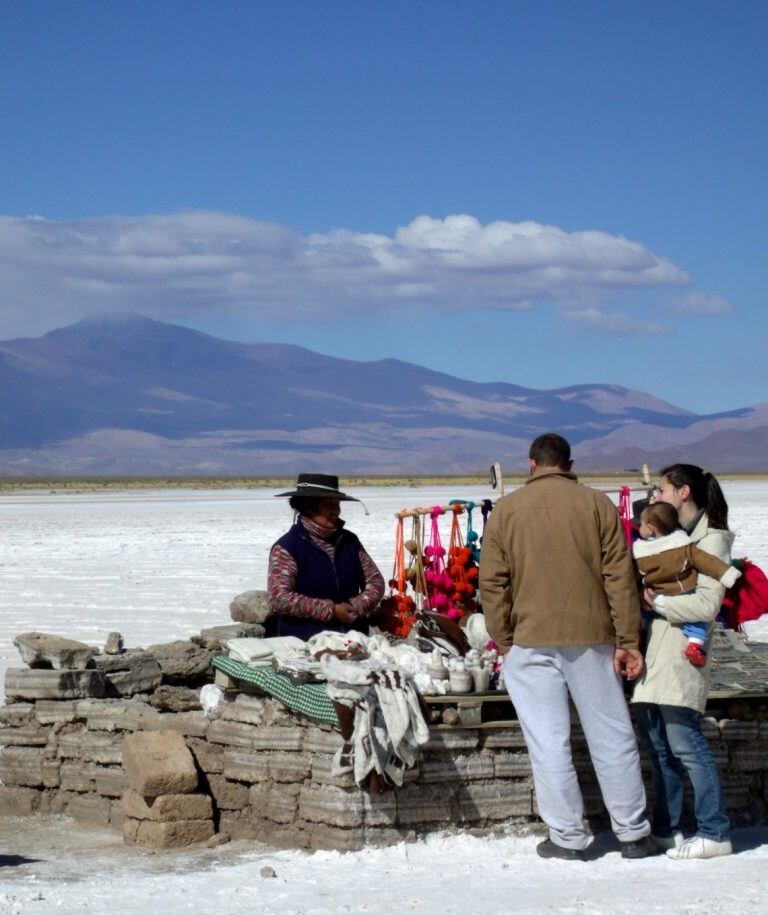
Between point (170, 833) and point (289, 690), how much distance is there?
94cm

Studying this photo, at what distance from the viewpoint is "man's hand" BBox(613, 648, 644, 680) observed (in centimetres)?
623

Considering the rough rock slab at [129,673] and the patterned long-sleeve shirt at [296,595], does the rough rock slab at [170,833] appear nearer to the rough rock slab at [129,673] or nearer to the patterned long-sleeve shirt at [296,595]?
the patterned long-sleeve shirt at [296,595]

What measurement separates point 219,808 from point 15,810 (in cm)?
157

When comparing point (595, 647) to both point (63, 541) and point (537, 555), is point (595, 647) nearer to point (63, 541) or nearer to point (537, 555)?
point (537, 555)

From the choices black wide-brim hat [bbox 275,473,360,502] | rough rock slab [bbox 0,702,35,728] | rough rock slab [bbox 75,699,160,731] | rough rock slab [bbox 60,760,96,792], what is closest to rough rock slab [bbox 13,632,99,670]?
rough rock slab [bbox 0,702,35,728]

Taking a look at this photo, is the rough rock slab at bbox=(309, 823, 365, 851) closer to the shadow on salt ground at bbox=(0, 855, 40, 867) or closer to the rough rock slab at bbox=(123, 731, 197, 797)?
the rough rock slab at bbox=(123, 731, 197, 797)

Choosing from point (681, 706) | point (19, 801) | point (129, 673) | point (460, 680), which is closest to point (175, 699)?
point (129, 673)

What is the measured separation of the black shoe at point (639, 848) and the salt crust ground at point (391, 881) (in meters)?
0.05

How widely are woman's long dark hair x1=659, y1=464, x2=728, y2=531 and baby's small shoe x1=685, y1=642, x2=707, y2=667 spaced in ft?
2.23

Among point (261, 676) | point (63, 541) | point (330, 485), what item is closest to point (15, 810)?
point (261, 676)

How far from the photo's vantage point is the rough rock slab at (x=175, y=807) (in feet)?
23.4

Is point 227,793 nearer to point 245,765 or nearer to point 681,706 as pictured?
point 245,765

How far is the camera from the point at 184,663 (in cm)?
913

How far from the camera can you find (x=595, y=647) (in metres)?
6.22
